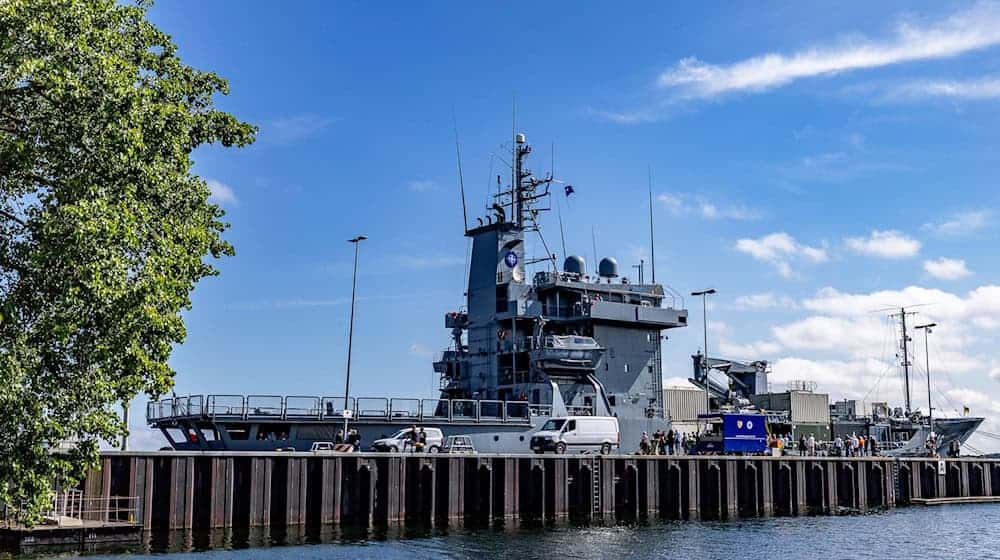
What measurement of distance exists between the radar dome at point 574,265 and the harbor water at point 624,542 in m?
17.6

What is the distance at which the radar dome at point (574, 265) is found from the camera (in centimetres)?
5694

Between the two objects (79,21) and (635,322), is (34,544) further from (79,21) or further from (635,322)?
(635,322)

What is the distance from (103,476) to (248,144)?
14832 millimetres

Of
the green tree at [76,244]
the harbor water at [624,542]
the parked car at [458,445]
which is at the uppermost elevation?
the green tree at [76,244]

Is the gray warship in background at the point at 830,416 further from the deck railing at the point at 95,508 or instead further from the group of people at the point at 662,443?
the deck railing at the point at 95,508

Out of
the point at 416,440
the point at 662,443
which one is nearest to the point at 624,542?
the point at 416,440

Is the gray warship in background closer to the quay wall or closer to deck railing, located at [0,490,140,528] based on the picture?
the quay wall

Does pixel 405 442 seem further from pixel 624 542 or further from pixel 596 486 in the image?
pixel 624 542

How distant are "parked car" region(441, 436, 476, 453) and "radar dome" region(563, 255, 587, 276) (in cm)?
1495

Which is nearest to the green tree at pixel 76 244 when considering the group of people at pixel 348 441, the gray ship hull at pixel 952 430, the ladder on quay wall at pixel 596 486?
the group of people at pixel 348 441

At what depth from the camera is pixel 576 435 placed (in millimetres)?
47281

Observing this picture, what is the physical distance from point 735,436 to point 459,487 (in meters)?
20.4

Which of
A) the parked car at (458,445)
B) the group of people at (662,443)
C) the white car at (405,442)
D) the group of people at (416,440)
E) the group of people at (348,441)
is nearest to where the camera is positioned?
the group of people at (348,441)

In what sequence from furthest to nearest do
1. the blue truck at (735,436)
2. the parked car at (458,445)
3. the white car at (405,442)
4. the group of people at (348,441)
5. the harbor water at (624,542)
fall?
the blue truck at (735,436) < the parked car at (458,445) < the white car at (405,442) < the group of people at (348,441) < the harbor water at (624,542)
